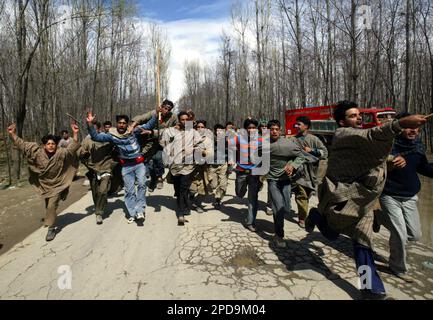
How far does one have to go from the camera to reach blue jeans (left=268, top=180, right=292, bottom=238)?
3.75 metres

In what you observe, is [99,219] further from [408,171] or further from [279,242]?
[408,171]

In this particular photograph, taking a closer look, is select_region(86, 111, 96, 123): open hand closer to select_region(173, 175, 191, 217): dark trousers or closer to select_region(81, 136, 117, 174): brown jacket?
select_region(81, 136, 117, 174): brown jacket

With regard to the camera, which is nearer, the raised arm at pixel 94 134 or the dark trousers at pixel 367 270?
A: the dark trousers at pixel 367 270

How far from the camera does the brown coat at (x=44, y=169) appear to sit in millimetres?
4320

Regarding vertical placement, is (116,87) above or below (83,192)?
above

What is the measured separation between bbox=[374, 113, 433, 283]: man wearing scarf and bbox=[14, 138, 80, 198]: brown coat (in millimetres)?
4564

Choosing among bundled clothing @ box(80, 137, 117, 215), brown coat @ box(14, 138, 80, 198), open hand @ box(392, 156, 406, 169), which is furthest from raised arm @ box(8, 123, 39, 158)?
open hand @ box(392, 156, 406, 169)

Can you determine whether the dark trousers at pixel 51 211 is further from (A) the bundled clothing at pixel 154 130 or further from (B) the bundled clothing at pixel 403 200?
(B) the bundled clothing at pixel 403 200

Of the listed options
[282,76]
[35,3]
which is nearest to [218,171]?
[35,3]

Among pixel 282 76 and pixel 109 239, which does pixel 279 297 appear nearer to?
pixel 109 239

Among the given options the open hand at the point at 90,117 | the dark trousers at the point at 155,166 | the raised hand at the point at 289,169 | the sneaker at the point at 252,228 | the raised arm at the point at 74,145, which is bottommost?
the sneaker at the point at 252,228

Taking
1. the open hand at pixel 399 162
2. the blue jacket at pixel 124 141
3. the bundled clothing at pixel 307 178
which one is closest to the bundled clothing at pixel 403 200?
the open hand at pixel 399 162

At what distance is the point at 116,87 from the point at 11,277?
21658 millimetres

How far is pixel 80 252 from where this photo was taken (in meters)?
3.68
